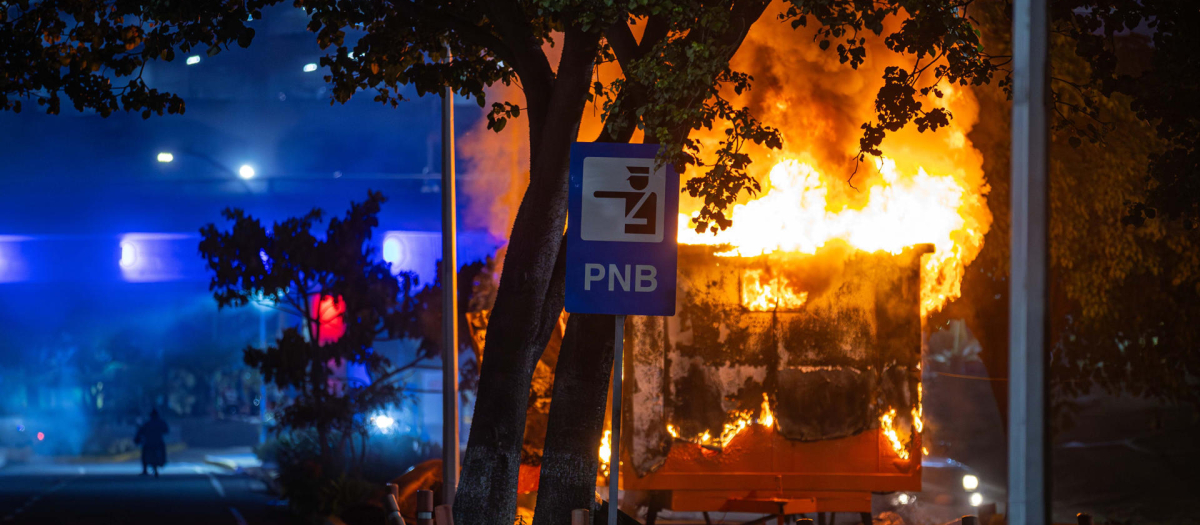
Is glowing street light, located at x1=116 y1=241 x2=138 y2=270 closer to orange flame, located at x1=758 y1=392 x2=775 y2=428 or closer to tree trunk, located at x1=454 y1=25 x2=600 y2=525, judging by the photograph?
orange flame, located at x1=758 y1=392 x2=775 y2=428

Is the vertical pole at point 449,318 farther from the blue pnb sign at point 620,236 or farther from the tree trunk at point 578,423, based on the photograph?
the blue pnb sign at point 620,236

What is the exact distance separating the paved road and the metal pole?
42.6 feet

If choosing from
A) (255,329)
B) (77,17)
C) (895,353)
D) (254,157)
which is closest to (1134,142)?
(895,353)

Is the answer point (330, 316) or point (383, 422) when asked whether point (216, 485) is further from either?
point (330, 316)

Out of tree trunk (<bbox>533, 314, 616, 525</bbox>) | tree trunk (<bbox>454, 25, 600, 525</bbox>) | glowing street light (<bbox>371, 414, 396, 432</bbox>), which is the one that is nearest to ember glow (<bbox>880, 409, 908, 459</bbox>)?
tree trunk (<bbox>533, 314, 616, 525</bbox>)

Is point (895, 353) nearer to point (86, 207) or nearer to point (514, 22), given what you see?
point (514, 22)

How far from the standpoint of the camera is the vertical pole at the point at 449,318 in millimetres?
12703

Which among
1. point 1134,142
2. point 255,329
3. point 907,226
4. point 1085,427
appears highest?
point 1134,142

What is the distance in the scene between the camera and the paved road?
16609 mm

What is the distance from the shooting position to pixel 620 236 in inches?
231

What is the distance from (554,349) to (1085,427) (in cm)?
2744

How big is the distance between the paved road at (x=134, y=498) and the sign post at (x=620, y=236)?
11948 millimetres

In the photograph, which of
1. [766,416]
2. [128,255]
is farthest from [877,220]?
[128,255]

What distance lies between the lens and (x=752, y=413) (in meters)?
10.8
